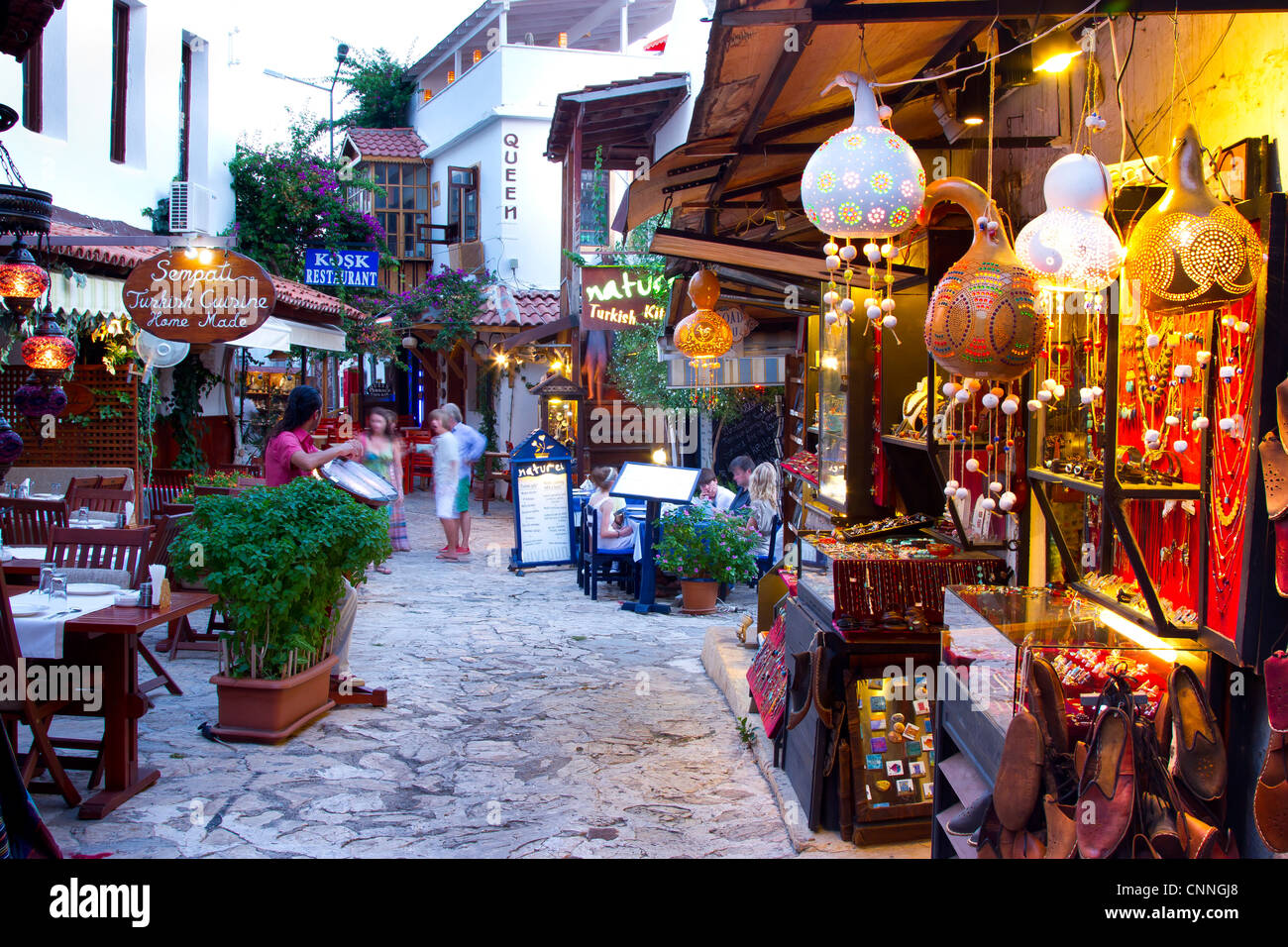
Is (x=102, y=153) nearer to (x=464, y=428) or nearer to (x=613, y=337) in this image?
(x=464, y=428)

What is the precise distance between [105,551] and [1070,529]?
5385mm

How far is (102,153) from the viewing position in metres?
12.2

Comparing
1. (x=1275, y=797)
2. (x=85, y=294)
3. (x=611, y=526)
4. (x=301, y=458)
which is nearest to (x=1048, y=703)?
(x=1275, y=797)

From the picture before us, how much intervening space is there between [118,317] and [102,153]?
8.45ft

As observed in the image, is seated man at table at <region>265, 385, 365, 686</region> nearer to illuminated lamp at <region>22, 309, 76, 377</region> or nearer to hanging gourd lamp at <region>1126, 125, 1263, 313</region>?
illuminated lamp at <region>22, 309, 76, 377</region>

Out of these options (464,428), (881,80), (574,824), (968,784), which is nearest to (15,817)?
(574,824)

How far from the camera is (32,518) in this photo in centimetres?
770

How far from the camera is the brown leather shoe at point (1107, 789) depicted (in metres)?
2.33

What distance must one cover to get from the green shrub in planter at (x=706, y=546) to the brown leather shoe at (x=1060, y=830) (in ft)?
23.7

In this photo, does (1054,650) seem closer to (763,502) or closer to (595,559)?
(763,502)

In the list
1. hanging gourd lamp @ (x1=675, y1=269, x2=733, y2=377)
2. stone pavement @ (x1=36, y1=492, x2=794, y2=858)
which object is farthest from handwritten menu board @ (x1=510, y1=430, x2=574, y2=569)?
hanging gourd lamp @ (x1=675, y1=269, x2=733, y2=377)

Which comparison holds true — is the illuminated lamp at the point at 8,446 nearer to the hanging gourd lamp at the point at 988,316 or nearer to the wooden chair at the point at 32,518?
the wooden chair at the point at 32,518

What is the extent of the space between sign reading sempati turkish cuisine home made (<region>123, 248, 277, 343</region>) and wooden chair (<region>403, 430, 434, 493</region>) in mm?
12529
